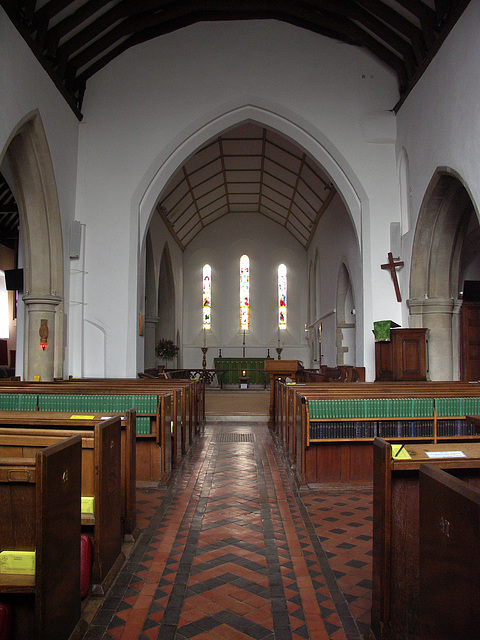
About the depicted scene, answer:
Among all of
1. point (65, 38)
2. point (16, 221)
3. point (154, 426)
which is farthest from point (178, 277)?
point (154, 426)

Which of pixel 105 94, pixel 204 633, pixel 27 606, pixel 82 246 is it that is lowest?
pixel 204 633

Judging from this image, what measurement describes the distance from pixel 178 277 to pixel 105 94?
9.37m

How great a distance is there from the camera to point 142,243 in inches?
398

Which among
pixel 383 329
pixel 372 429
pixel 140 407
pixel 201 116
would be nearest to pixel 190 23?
pixel 201 116

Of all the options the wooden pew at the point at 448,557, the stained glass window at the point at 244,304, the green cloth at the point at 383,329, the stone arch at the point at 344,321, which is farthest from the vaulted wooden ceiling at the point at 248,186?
the wooden pew at the point at 448,557

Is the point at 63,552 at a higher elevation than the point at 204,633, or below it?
higher

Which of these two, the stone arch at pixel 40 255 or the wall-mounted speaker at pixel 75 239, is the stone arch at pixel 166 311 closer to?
the wall-mounted speaker at pixel 75 239

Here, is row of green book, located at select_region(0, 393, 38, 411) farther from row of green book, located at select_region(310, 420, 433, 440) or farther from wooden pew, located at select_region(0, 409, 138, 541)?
row of green book, located at select_region(310, 420, 433, 440)

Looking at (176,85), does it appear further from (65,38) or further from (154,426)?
(154,426)

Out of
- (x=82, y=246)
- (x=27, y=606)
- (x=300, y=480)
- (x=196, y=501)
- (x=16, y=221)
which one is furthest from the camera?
(x=16, y=221)

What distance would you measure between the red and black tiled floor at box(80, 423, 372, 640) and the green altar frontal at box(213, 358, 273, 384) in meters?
12.7

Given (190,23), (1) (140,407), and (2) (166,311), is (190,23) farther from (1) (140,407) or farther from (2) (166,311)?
(2) (166,311)

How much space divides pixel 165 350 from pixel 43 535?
15.6 m

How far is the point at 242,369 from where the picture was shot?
1638cm
